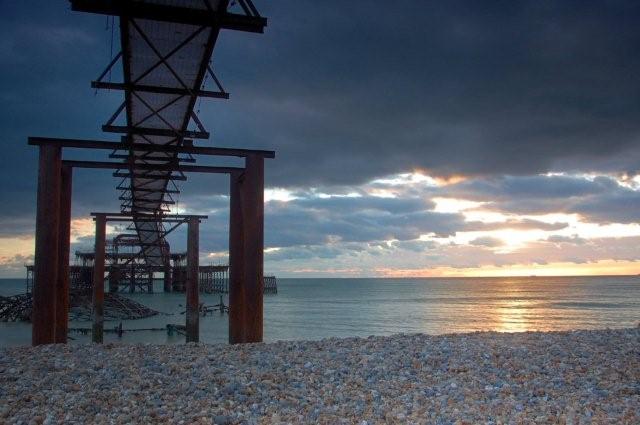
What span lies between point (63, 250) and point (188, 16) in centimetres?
1007

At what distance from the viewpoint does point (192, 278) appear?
27.6 metres

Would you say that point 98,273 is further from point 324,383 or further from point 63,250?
point 324,383

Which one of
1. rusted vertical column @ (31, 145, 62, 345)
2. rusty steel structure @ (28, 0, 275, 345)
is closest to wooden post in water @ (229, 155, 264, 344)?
rusty steel structure @ (28, 0, 275, 345)

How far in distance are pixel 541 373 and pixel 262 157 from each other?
773cm

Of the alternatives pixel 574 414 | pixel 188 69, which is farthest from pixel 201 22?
pixel 574 414

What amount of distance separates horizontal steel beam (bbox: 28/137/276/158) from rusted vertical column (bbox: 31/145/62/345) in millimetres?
187

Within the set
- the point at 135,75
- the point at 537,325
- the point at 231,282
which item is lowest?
the point at 537,325

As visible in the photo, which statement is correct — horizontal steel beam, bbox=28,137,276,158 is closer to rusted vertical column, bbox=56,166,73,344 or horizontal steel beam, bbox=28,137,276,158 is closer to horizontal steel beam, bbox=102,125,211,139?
horizontal steel beam, bbox=102,125,211,139

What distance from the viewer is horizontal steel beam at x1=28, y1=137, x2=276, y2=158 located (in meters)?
13.0

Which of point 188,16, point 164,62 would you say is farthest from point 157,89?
point 188,16

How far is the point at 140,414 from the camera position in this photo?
790 cm

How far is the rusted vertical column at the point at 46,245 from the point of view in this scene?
12.9m

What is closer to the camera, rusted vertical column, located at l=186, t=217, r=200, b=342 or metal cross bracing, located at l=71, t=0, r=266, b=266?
metal cross bracing, located at l=71, t=0, r=266, b=266

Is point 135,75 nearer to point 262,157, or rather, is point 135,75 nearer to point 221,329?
point 262,157
